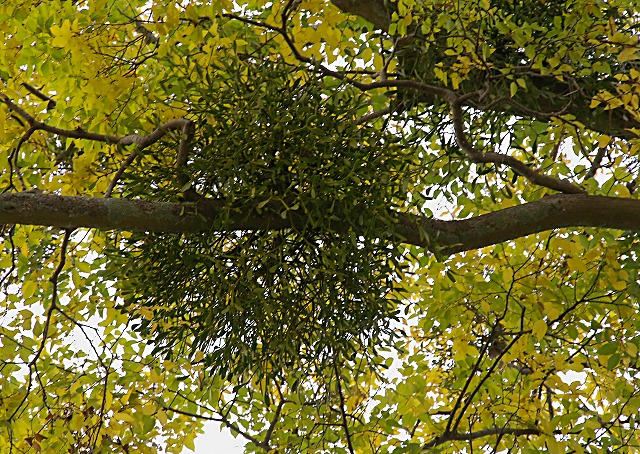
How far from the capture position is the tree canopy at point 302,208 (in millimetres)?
1528

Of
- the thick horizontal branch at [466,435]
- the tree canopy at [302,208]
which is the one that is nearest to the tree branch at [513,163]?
the tree canopy at [302,208]

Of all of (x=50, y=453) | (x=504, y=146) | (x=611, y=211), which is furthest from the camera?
(x=504, y=146)

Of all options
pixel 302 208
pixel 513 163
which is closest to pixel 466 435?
pixel 513 163

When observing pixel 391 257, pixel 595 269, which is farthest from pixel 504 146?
pixel 391 257

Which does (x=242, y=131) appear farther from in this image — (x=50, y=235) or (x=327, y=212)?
(x=50, y=235)

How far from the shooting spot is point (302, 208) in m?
1.52

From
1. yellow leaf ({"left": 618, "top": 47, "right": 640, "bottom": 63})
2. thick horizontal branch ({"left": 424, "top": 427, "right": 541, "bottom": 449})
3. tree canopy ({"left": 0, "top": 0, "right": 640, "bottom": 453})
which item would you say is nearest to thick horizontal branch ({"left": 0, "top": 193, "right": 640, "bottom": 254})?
tree canopy ({"left": 0, "top": 0, "right": 640, "bottom": 453})

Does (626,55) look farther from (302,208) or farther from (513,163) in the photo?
(302,208)

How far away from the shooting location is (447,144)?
8.13 ft

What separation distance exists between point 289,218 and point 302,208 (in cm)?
3

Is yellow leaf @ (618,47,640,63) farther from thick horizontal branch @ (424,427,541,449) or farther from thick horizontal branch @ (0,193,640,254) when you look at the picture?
thick horizontal branch @ (424,427,541,449)

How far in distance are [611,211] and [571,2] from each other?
0.82 m

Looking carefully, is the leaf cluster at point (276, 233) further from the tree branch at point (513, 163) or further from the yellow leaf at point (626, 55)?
the yellow leaf at point (626, 55)

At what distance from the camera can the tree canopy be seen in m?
1.53
